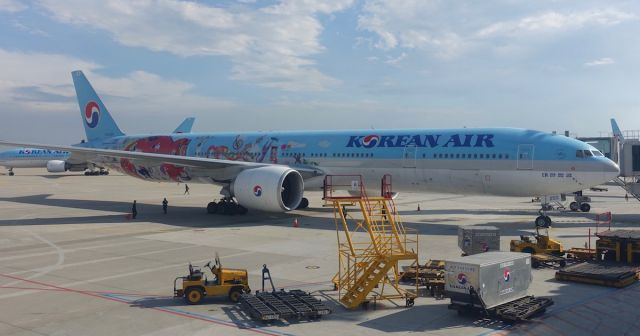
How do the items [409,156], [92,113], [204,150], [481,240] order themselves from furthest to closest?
1. [92,113]
2. [204,150]
3. [409,156]
4. [481,240]

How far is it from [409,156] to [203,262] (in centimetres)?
1168

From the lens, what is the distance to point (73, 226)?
2336 centimetres

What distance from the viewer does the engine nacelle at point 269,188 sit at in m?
23.0

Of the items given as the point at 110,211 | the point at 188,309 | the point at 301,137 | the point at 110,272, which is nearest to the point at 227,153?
the point at 301,137

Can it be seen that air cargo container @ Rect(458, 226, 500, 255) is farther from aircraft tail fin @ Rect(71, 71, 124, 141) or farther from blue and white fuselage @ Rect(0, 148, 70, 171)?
blue and white fuselage @ Rect(0, 148, 70, 171)

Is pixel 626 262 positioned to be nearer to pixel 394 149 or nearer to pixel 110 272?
pixel 394 149

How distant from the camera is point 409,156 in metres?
24.0

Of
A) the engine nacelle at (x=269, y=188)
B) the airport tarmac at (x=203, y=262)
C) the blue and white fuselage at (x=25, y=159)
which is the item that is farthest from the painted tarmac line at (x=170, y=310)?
the blue and white fuselage at (x=25, y=159)

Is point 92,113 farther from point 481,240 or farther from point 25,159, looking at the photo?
point 25,159

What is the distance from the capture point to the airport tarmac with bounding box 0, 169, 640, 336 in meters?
9.67

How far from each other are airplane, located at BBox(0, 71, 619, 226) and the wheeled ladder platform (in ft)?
38.9

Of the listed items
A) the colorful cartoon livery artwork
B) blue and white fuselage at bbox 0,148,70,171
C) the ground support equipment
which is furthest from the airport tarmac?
blue and white fuselage at bbox 0,148,70,171

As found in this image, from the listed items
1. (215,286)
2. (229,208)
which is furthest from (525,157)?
(215,286)

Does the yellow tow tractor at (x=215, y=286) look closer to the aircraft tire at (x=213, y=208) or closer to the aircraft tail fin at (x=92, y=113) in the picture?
the aircraft tire at (x=213, y=208)
